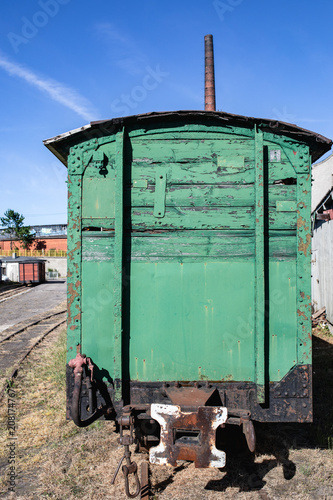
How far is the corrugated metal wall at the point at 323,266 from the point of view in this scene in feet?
36.6

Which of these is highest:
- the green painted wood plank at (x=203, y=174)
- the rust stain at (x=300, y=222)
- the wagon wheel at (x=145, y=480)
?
the green painted wood plank at (x=203, y=174)

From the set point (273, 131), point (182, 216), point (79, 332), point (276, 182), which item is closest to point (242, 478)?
point (79, 332)

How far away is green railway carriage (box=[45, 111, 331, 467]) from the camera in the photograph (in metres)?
3.65

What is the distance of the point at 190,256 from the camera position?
371 centimetres

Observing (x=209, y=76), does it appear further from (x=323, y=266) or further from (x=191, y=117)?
(x=191, y=117)

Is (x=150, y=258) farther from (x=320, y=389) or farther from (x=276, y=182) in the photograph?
(x=320, y=389)

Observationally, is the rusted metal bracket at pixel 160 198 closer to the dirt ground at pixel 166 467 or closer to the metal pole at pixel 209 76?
the dirt ground at pixel 166 467

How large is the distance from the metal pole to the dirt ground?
22.0 ft

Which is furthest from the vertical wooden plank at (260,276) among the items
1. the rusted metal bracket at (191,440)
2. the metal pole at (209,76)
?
the metal pole at (209,76)

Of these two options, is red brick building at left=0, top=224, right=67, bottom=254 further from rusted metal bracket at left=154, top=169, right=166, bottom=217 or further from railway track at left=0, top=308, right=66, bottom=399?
rusted metal bracket at left=154, top=169, right=166, bottom=217

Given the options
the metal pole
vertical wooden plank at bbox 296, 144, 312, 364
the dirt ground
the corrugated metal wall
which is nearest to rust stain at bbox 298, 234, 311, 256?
vertical wooden plank at bbox 296, 144, 312, 364

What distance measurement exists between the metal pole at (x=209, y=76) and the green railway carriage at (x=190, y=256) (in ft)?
19.2

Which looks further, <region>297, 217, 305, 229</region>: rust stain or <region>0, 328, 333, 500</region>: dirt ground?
<region>0, 328, 333, 500</region>: dirt ground

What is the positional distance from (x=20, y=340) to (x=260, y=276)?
33.7 feet
